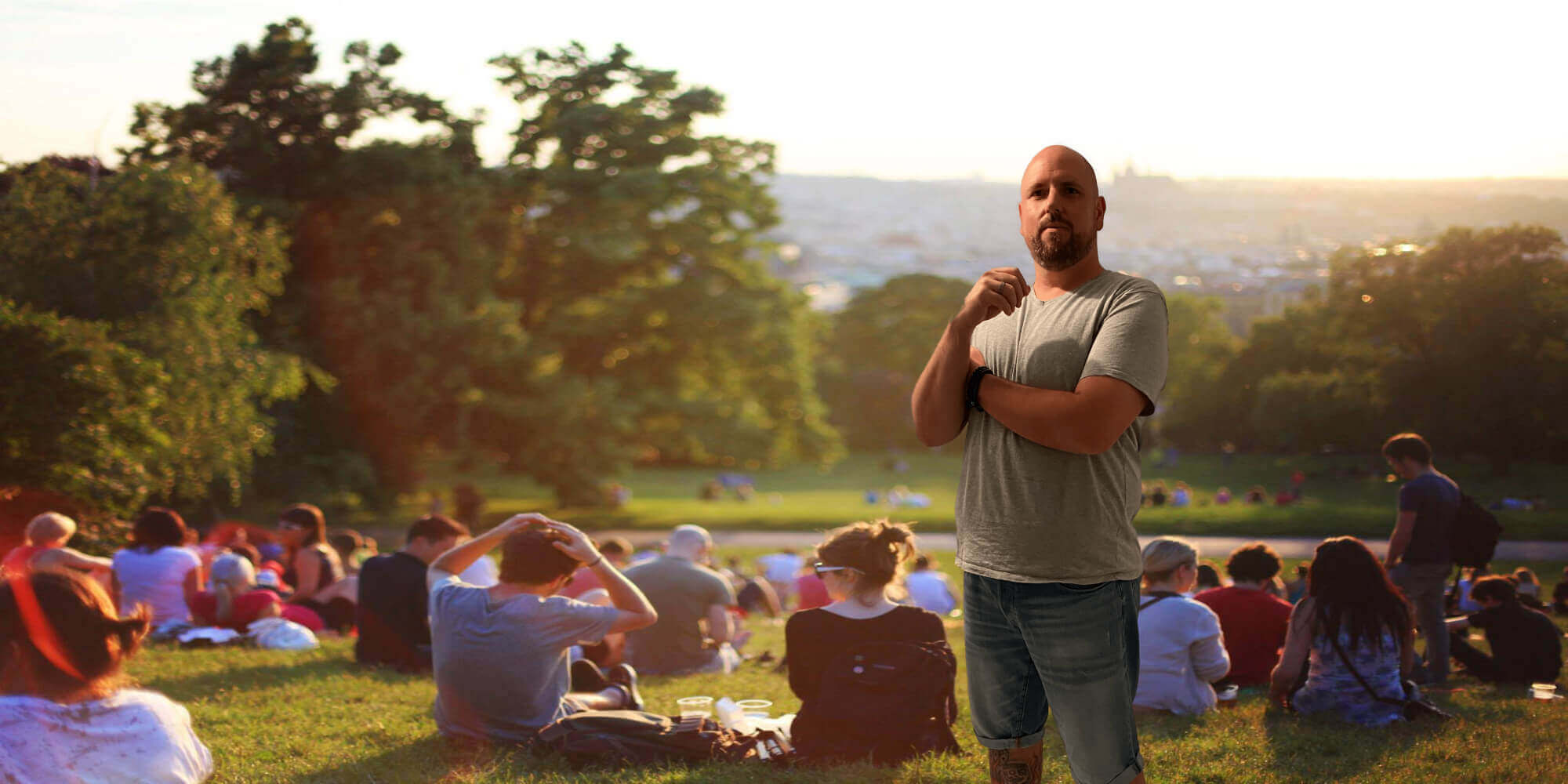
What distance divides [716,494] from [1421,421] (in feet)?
96.9

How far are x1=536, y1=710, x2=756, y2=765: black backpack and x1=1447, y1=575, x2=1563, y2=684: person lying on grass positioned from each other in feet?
15.8

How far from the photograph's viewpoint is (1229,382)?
1364cm

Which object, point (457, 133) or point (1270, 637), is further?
point (457, 133)

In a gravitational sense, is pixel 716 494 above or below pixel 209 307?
below

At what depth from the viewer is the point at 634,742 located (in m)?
5.23

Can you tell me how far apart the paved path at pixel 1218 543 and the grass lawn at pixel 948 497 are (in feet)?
0.36

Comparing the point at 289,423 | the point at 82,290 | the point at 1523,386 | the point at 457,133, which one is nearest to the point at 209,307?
the point at 82,290

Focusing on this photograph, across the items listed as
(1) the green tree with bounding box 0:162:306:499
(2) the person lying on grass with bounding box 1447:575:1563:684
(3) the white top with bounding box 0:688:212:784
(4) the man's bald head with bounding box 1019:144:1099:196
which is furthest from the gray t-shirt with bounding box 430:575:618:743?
(1) the green tree with bounding box 0:162:306:499

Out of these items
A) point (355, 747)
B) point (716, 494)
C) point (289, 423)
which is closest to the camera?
point (355, 747)

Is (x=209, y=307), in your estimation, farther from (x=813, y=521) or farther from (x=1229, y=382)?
(x=813, y=521)

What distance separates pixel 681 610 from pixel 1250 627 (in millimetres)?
3741

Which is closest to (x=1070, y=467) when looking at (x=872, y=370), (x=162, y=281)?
(x=162, y=281)

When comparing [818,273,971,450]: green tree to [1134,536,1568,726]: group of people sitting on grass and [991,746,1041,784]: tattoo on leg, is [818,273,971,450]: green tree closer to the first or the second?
[1134,536,1568,726]: group of people sitting on grass

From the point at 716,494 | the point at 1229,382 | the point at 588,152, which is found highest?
the point at 588,152
